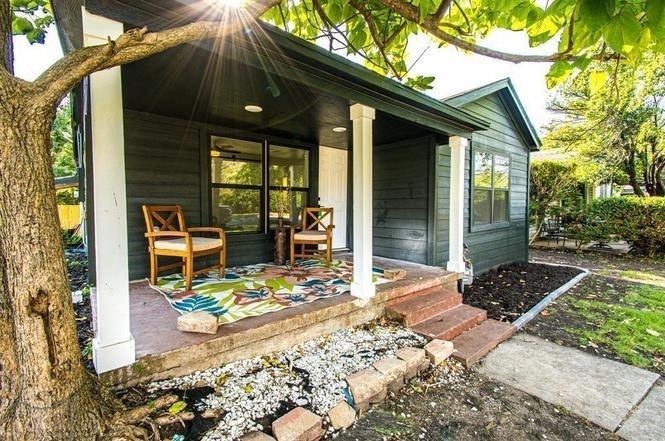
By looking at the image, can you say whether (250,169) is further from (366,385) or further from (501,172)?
(501,172)

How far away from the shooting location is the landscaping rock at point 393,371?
2.02 meters

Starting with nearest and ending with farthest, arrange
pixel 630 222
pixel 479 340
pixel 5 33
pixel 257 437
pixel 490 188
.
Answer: pixel 5 33
pixel 257 437
pixel 479 340
pixel 490 188
pixel 630 222

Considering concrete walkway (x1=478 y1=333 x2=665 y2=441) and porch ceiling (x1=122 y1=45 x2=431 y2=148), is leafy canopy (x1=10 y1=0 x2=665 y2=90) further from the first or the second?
concrete walkway (x1=478 y1=333 x2=665 y2=441)

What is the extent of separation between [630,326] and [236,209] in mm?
4744

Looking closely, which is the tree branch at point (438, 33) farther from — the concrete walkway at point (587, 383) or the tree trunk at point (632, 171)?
the tree trunk at point (632, 171)

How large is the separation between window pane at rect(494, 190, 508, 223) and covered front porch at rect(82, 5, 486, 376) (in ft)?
5.90

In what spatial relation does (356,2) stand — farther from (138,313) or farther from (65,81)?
(138,313)

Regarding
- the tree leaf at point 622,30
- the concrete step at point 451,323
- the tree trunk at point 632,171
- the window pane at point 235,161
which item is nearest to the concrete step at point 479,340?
the concrete step at point 451,323

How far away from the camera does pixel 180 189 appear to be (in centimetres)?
371

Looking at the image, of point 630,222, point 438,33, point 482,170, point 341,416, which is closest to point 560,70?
point 438,33

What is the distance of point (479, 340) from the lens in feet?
9.02

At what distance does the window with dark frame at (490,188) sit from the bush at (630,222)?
4017 mm

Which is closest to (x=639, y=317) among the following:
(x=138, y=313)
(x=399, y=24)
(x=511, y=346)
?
(x=511, y=346)

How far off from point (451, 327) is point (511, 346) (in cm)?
56
